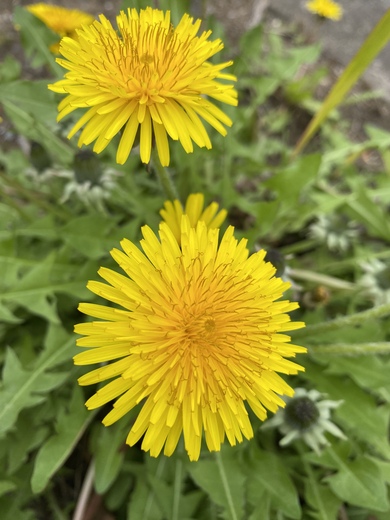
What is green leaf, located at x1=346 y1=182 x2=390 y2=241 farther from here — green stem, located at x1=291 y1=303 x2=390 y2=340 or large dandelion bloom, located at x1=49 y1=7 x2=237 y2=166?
large dandelion bloom, located at x1=49 y1=7 x2=237 y2=166

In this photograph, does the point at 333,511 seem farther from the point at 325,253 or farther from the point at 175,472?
the point at 325,253

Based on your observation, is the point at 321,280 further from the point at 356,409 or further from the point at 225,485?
the point at 225,485

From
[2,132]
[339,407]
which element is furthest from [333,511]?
[2,132]

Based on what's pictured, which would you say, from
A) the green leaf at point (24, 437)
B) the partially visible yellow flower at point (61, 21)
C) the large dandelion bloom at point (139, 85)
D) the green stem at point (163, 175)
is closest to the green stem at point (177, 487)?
the green leaf at point (24, 437)

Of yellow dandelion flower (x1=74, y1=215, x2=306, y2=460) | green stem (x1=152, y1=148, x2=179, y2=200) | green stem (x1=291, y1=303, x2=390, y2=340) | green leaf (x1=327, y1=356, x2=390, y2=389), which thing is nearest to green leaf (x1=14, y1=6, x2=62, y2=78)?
green stem (x1=152, y1=148, x2=179, y2=200)

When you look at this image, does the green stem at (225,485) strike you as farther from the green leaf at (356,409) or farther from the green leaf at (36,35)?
the green leaf at (36,35)

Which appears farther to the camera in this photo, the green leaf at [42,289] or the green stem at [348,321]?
the green leaf at [42,289]
